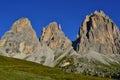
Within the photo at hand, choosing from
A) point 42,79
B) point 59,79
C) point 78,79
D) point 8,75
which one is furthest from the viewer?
point 78,79

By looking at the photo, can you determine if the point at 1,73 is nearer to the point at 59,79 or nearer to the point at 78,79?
the point at 59,79

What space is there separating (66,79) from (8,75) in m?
20.0

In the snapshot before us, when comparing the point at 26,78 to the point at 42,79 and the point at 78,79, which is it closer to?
the point at 42,79

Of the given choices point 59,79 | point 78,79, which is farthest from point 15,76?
point 78,79

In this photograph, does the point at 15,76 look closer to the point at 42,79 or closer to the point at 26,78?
the point at 26,78

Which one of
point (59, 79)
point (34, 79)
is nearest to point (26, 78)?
point (34, 79)

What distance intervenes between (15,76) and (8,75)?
49.3 inches

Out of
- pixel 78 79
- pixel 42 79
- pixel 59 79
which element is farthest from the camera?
pixel 78 79

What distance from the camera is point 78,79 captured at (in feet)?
239

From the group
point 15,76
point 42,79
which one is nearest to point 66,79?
point 42,79

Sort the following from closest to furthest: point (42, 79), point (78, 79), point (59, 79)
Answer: point (42, 79)
point (59, 79)
point (78, 79)

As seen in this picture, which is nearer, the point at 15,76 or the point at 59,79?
the point at 15,76

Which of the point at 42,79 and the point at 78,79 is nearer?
the point at 42,79

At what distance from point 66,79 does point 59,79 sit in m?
2.90
